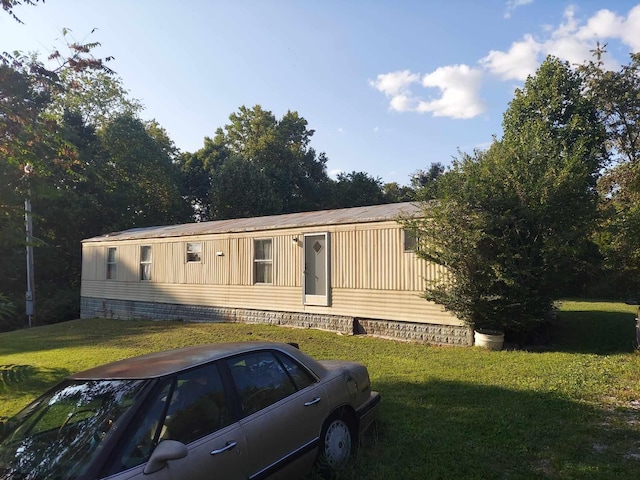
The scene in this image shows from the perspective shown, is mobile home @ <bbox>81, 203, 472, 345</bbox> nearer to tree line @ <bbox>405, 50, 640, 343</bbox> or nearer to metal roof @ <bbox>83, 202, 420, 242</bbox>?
metal roof @ <bbox>83, 202, 420, 242</bbox>

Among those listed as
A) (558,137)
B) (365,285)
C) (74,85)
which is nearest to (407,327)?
(365,285)

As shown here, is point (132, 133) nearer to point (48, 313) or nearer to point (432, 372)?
point (48, 313)

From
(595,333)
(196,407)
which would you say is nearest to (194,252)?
(595,333)

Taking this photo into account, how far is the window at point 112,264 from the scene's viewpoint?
19.3 meters

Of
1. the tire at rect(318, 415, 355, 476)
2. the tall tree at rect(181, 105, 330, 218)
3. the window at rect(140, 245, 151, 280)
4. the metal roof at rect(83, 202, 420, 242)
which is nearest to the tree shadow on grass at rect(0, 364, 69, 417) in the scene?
the tire at rect(318, 415, 355, 476)

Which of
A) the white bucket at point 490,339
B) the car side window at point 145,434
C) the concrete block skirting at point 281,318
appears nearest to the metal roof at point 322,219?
the concrete block skirting at point 281,318

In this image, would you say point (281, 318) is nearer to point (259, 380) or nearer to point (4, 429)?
point (259, 380)

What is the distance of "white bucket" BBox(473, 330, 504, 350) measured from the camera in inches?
352

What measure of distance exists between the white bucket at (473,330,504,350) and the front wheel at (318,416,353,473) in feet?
19.1

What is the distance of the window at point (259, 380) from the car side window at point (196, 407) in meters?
0.17

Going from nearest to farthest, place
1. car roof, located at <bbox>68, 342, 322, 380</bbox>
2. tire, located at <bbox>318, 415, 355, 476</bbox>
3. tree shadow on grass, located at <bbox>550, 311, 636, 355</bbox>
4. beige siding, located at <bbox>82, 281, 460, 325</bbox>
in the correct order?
car roof, located at <bbox>68, 342, 322, 380</bbox> < tire, located at <bbox>318, 415, 355, 476</bbox> < tree shadow on grass, located at <bbox>550, 311, 636, 355</bbox> < beige siding, located at <bbox>82, 281, 460, 325</bbox>

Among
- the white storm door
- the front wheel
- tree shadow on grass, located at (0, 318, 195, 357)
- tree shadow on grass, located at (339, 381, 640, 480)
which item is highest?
the white storm door

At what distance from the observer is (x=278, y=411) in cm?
328

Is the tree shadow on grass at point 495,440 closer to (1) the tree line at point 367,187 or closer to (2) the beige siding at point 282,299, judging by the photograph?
(1) the tree line at point 367,187
